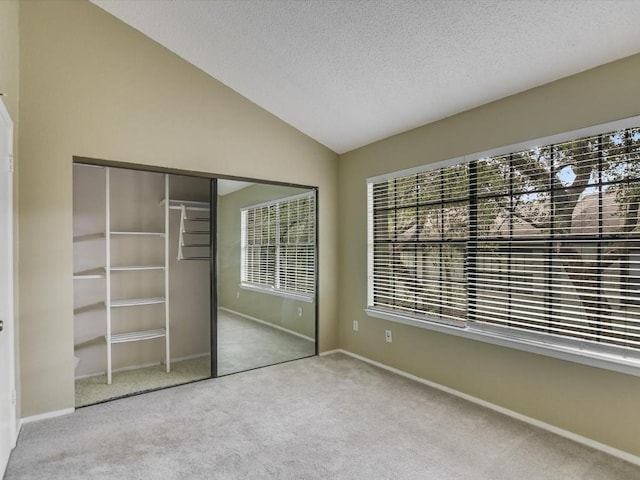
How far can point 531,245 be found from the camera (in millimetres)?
2666

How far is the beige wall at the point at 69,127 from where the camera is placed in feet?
8.90

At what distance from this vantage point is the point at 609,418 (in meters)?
2.28

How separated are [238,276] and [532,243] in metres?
2.67

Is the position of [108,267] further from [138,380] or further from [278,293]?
[278,293]

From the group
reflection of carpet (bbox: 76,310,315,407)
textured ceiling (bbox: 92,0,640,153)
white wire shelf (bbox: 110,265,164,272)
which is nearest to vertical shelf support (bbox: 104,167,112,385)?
white wire shelf (bbox: 110,265,164,272)

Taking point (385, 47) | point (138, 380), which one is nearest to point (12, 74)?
point (385, 47)

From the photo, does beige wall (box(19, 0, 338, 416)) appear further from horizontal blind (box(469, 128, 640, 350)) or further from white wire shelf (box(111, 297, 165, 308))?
horizontal blind (box(469, 128, 640, 350))

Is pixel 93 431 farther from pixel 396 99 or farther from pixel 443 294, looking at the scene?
pixel 396 99

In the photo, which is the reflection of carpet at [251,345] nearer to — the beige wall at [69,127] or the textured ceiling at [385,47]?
the beige wall at [69,127]

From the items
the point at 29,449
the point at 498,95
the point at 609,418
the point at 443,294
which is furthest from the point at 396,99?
the point at 29,449

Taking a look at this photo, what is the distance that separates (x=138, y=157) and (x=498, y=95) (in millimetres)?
2990

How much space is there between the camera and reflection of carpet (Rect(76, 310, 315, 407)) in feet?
10.9

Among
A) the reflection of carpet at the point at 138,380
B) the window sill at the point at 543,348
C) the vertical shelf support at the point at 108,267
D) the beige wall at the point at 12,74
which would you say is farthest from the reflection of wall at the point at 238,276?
the beige wall at the point at 12,74

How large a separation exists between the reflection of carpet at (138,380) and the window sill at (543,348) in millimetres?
2191
